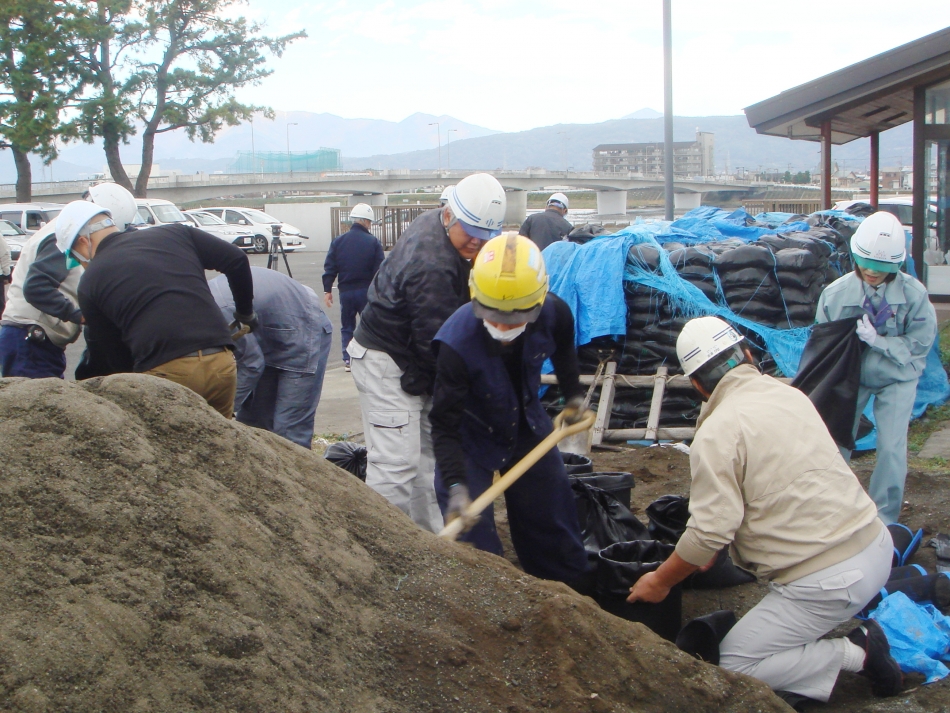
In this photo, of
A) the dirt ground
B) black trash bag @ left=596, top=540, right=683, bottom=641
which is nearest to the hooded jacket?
black trash bag @ left=596, top=540, right=683, bottom=641

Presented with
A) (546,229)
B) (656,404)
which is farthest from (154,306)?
(546,229)

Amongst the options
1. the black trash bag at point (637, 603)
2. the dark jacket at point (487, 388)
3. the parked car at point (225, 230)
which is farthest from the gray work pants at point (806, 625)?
the parked car at point (225, 230)

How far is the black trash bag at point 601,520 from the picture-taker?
4070 millimetres

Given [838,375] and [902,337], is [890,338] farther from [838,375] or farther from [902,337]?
[838,375]

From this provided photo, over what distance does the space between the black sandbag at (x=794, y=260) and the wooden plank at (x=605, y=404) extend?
1480 mm

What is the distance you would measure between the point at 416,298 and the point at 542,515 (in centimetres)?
104

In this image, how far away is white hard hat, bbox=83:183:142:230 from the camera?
434 cm

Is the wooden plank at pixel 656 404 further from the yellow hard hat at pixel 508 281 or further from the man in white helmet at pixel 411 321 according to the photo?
the yellow hard hat at pixel 508 281

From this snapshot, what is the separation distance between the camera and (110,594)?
83.2 inches

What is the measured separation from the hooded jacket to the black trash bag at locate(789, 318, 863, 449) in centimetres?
187

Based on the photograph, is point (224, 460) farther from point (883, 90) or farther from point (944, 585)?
point (883, 90)

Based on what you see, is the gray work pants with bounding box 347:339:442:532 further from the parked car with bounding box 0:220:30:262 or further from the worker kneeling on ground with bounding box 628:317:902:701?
the parked car with bounding box 0:220:30:262

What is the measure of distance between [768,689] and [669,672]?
1.21 ft

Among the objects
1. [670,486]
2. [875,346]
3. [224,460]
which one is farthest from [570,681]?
[670,486]
